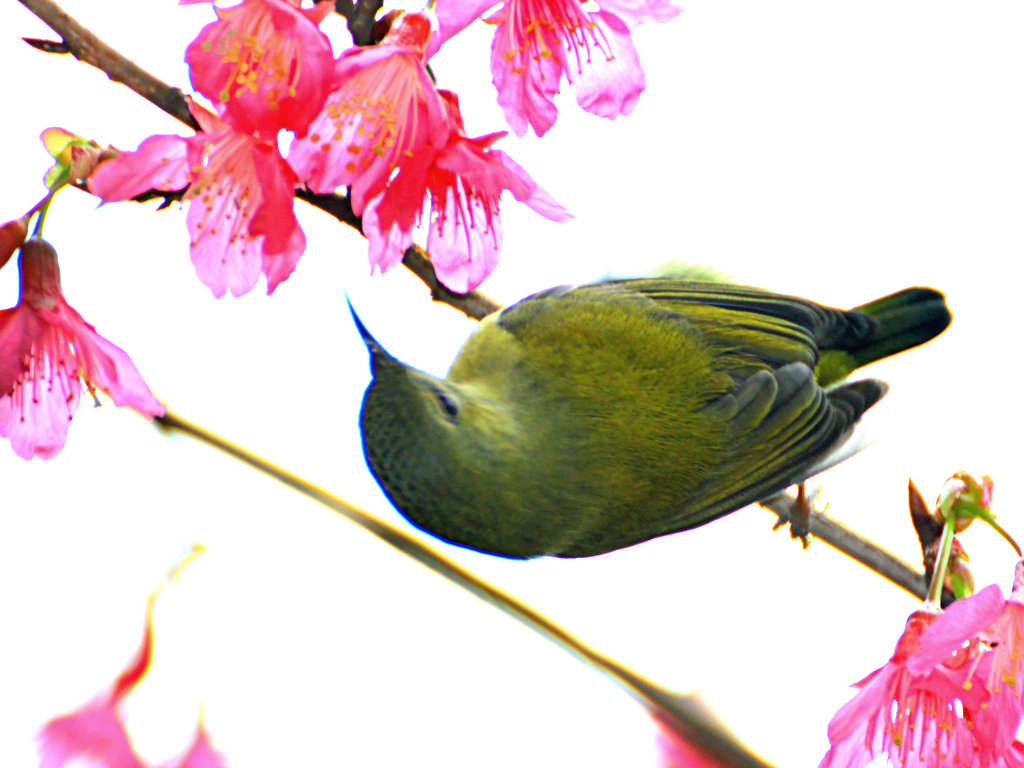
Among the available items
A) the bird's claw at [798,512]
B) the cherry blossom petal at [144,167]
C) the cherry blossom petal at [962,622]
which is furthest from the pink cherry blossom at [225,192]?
the bird's claw at [798,512]

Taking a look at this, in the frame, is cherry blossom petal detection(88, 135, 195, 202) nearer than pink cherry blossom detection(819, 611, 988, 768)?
Yes

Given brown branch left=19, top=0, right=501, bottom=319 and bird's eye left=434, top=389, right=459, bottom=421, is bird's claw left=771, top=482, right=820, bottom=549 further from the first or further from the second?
brown branch left=19, top=0, right=501, bottom=319

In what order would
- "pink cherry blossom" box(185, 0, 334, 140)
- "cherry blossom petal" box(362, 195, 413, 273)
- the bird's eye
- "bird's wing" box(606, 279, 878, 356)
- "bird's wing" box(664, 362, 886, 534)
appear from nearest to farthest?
"pink cherry blossom" box(185, 0, 334, 140)
"cherry blossom petal" box(362, 195, 413, 273)
the bird's eye
"bird's wing" box(664, 362, 886, 534)
"bird's wing" box(606, 279, 878, 356)

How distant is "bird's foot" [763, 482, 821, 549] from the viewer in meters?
1.61

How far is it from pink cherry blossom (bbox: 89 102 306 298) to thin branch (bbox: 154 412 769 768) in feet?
0.66

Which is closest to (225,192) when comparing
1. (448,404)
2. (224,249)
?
(224,249)

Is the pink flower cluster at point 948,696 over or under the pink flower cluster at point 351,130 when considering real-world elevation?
under

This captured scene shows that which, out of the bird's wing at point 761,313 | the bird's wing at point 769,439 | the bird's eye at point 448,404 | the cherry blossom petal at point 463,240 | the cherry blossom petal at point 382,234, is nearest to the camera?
the cherry blossom petal at point 382,234

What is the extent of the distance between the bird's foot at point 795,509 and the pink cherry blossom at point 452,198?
94cm

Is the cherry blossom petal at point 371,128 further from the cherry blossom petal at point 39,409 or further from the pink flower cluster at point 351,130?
the cherry blossom petal at point 39,409

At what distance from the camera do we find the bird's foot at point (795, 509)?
1.61m

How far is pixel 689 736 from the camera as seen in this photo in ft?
2.64

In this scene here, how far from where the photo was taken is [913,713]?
94 centimetres

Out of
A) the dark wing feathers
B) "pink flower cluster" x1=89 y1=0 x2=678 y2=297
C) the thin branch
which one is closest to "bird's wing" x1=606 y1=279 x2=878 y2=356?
the dark wing feathers
